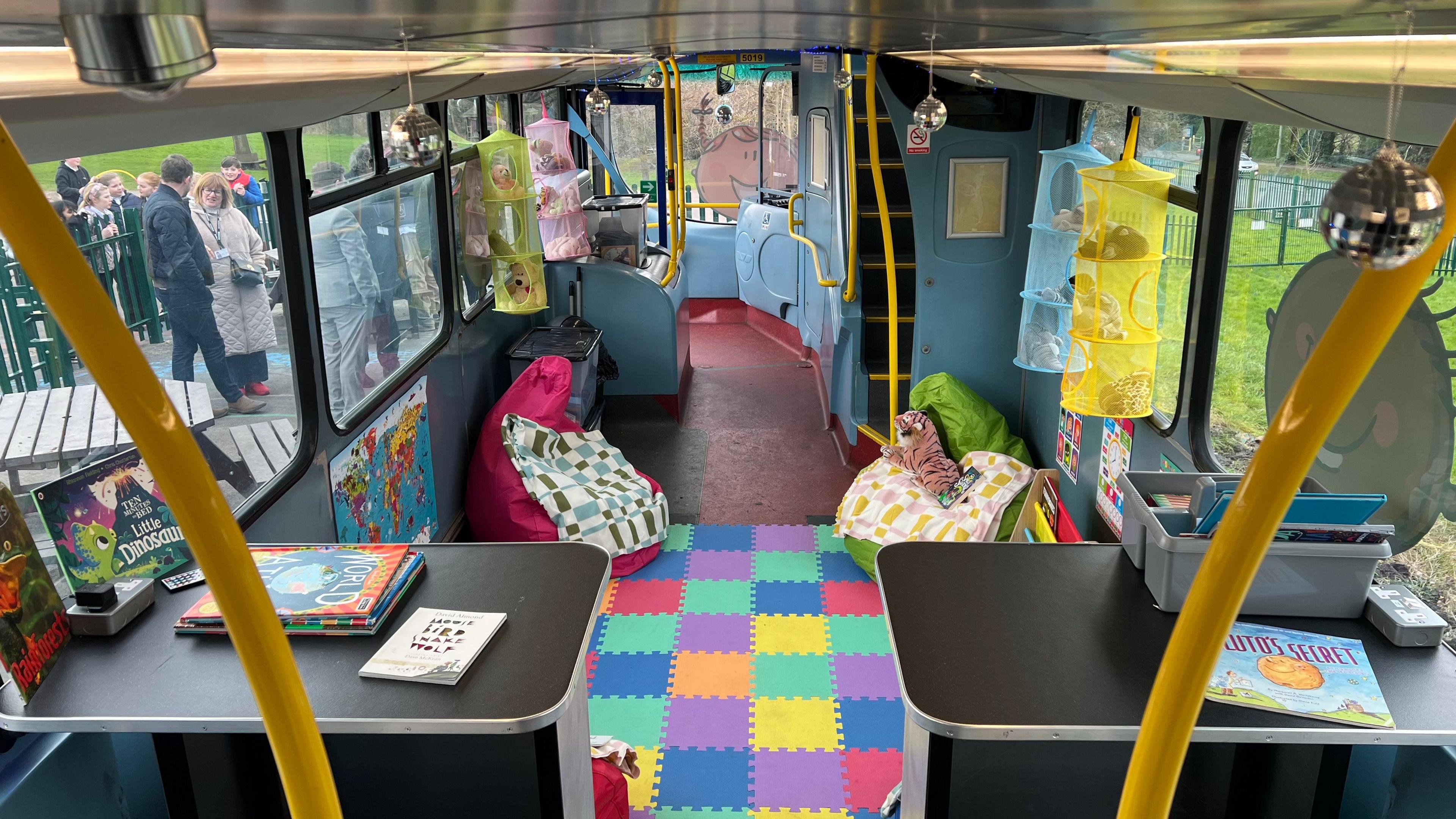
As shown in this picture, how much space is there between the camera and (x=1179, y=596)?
223cm

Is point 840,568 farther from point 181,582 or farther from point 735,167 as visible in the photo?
point 735,167

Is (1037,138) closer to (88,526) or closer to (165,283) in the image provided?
(165,283)

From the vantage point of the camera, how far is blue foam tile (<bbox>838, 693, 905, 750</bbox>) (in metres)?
3.62

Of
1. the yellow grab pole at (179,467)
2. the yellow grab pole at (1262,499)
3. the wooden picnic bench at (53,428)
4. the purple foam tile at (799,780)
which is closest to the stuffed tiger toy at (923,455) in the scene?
the purple foam tile at (799,780)

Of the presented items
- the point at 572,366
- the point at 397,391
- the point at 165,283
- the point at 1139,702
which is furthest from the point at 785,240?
the point at 1139,702

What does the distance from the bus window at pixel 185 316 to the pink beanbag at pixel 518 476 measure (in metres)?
1.65

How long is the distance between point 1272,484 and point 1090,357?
2.98 m

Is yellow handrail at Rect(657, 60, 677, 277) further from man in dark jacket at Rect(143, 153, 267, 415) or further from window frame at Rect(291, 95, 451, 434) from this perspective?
man in dark jacket at Rect(143, 153, 267, 415)

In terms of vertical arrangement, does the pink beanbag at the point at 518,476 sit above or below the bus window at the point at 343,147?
below

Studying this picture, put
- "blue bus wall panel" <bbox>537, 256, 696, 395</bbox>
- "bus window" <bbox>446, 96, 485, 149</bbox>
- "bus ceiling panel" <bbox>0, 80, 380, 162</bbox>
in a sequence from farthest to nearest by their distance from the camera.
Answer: "blue bus wall panel" <bbox>537, 256, 696, 395</bbox> < "bus window" <bbox>446, 96, 485, 149</bbox> < "bus ceiling panel" <bbox>0, 80, 380, 162</bbox>

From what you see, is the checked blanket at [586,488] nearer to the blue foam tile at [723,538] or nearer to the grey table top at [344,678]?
the blue foam tile at [723,538]

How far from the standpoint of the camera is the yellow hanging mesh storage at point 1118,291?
337 cm

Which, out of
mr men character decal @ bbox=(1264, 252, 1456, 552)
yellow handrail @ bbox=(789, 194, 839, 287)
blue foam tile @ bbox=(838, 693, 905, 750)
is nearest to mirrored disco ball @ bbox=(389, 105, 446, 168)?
mr men character decal @ bbox=(1264, 252, 1456, 552)

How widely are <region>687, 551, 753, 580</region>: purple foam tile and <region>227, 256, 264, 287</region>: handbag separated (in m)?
2.42
